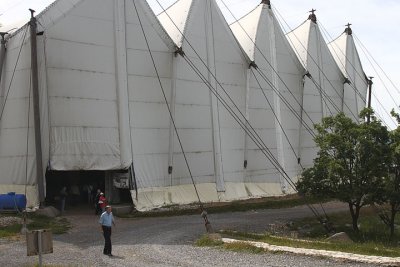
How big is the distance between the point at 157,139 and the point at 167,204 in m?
3.57

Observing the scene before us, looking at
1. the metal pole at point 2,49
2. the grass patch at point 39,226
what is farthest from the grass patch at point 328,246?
the metal pole at point 2,49

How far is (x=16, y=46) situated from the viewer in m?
25.9

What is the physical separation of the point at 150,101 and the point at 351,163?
1135cm

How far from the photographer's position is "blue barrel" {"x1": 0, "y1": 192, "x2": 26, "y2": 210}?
77.9 ft

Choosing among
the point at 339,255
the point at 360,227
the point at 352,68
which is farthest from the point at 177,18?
the point at 352,68

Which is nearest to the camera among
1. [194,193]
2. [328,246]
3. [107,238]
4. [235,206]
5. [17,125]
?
[107,238]

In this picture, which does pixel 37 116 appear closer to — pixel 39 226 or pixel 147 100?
pixel 39 226

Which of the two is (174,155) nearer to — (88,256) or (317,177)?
(317,177)

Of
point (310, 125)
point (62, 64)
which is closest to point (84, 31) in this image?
point (62, 64)

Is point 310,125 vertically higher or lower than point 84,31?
lower

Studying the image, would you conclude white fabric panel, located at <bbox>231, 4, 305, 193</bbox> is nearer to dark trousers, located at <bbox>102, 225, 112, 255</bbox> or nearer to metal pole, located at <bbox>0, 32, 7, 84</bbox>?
metal pole, located at <bbox>0, 32, 7, 84</bbox>

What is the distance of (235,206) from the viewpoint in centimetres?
2934

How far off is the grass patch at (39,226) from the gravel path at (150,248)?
1.49 feet

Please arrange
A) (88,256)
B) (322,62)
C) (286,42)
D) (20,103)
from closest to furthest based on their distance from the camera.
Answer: (88,256)
(20,103)
(286,42)
(322,62)
